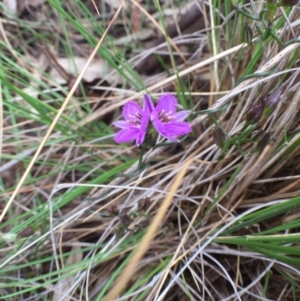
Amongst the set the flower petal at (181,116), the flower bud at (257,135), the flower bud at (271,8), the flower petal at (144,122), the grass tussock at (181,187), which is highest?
the flower bud at (271,8)

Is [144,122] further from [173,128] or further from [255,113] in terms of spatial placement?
[255,113]

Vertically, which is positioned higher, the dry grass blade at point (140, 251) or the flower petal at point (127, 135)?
the dry grass blade at point (140, 251)

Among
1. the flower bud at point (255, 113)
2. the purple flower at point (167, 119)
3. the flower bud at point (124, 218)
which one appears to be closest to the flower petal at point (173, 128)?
the purple flower at point (167, 119)

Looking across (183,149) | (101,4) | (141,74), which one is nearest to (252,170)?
(183,149)

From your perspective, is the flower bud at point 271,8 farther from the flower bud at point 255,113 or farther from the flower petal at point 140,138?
the flower petal at point 140,138

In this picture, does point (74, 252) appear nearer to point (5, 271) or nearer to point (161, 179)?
point (5, 271)

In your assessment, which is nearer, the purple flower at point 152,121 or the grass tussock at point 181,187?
the purple flower at point 152,121
